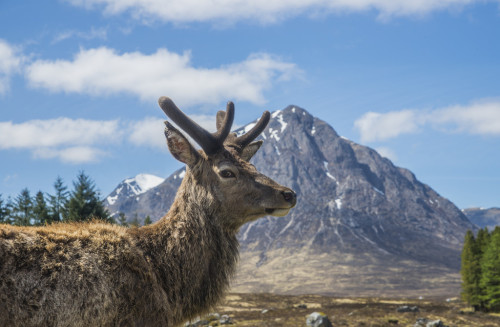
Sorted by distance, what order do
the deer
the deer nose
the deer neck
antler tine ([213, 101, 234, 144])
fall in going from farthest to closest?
antler tine ([213, 101, 234, 144])
the deer nose
the deer neck
the deer

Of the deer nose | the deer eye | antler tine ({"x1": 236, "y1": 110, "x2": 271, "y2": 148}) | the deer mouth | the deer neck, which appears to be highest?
antler tine ({"x1": 236, "y1": 110, "x2": 271, "y2": 148})

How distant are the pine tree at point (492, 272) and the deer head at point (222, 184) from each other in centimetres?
7350

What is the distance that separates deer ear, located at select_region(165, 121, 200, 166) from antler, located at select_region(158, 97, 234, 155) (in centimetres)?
21

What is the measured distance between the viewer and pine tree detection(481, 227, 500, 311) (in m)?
70.8

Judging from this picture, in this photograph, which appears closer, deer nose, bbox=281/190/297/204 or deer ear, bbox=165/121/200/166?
deer ear, bbox=165/121/200/166

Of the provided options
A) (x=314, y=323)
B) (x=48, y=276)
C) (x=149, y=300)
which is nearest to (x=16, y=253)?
(x=48, y=276)

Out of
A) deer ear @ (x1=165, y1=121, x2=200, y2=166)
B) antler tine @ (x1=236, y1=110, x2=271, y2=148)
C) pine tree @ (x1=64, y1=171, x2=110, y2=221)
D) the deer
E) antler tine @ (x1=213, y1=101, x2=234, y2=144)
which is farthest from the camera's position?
pine tree @ (x1=64, y1=171, x2=110, y2=221)

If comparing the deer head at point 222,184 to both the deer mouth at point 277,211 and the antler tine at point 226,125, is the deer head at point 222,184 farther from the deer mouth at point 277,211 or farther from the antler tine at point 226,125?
the antler tine at point 226,125

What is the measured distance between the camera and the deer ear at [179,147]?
290 inches

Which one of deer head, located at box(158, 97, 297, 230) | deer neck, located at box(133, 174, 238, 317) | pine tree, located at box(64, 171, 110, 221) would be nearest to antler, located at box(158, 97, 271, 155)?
deer head, located at box(158, 97, 297, 230)

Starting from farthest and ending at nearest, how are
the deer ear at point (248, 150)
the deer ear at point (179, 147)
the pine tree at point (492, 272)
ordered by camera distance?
1. the pine tree at point (492, 272)
2. the deer ear at point (248, 150)
3. the deer ear at point (179, 147)

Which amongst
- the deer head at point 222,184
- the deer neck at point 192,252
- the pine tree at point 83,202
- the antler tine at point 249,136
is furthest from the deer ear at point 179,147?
the pine tree at point 83,202

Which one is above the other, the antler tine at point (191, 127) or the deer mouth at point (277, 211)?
the antler tine at point (191, 127)

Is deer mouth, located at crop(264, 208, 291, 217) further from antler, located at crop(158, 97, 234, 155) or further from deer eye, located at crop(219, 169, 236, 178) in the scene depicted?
antler, located at crop(158, 97, 234, 155)
